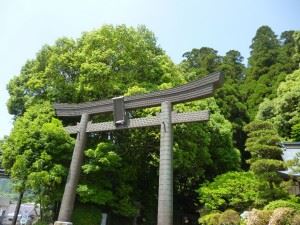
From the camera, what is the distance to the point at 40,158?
16.1 m

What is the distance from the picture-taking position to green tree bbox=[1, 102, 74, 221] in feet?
51.7

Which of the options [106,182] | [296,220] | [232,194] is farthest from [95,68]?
[296,220]

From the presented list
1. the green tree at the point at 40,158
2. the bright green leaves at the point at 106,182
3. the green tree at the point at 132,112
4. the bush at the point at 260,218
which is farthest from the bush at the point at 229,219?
the green tree at the point at 40,158

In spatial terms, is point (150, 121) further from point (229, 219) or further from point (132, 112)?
point (229, 219)

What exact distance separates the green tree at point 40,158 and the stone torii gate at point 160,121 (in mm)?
878

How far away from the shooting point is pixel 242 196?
53.6 feet

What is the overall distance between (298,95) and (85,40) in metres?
18.3

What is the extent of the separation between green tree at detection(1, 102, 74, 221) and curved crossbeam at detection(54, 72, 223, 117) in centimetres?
172

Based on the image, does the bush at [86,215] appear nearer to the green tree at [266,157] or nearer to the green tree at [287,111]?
the green tree at [266,157]

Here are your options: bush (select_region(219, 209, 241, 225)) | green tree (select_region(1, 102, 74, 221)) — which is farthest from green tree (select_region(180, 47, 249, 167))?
green tree (select_region(1, 102, 74, 221))

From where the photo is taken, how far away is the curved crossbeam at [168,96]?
45.1 ft

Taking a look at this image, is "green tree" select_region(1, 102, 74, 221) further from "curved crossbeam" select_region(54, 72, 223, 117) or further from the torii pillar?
the torii pillar

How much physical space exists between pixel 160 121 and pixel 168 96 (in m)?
1.20

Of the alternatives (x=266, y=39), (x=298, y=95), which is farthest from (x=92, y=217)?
(x=266, y=39)
